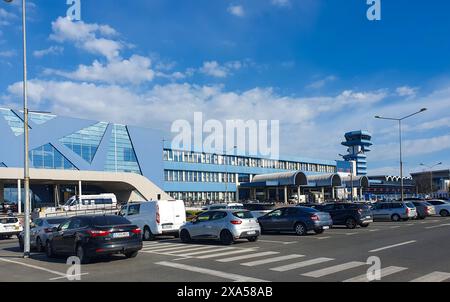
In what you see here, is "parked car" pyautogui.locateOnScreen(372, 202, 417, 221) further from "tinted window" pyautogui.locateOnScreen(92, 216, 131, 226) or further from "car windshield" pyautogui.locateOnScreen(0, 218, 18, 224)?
"car windshield" pyautogui.locateOnScreen(0, 218, 18, 224)

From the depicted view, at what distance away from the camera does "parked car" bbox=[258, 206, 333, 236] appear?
71.5 feet

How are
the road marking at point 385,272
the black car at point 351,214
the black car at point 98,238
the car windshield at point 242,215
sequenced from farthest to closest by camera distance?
the black car at point 351,214 < the car windshield at point 242,215 < the black car at point 98,238 < the road marking at point 385,272

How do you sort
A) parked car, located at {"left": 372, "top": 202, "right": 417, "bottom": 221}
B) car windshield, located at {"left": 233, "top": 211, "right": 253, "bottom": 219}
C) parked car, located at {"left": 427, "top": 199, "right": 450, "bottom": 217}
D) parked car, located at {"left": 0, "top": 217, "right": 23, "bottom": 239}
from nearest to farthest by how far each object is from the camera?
car windshield, located at {"left": 233, "top": 211, "right": 253, "bottom": 219}
parked car, located at {"left": 0, "top": 217, "right": 23, "bottom": 239}
parked car, located at {"left": 372, "top": 202, "right": 417, "bottom": 221}
parked car, located at {"left": 427, "top": 199, "right": 450, "bottom": 217}

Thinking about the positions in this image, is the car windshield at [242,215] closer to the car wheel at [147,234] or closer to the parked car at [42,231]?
the car wheel at [147,234]

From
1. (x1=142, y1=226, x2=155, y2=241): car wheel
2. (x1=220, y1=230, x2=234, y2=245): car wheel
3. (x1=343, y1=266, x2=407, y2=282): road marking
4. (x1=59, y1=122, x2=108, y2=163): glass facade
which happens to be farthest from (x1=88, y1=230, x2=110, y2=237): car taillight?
(x1=59, y1=122, x2=108, y2=163): glass facade

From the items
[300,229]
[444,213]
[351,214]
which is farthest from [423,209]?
[300,229]

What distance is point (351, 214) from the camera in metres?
26.2

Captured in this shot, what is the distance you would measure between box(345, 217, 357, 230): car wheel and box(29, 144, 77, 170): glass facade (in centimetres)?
4805

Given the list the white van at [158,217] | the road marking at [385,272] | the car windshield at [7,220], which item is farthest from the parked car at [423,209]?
the car windshield at [7,220]

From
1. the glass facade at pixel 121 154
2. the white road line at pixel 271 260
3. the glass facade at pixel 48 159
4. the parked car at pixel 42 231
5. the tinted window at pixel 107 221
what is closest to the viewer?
the white road line at pixel 271 260

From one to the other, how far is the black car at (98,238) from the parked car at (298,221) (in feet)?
32.1

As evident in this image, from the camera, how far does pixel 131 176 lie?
69188 mm

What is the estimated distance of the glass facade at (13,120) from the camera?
60.5 metres
